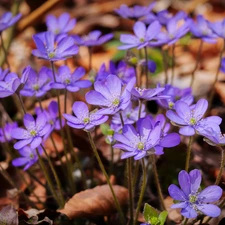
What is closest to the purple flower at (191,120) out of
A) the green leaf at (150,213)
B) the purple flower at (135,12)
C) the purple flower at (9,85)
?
the green leaf at (150,213)

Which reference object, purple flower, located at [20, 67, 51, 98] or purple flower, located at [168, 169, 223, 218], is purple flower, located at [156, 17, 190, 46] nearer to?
purple flower, located at [20, 67, 51, 98]

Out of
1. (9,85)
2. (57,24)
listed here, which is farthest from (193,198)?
(57,24)

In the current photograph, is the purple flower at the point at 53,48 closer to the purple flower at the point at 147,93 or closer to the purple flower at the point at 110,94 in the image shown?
the purple flower at the point at 110,94

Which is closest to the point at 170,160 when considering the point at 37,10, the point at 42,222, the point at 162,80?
the point at 42,222

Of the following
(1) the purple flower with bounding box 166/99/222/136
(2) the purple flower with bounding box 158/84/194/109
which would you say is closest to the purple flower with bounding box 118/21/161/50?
(2) the purple flower with bounding box 158/84/194/109

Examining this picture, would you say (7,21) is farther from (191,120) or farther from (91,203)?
(191,120)
